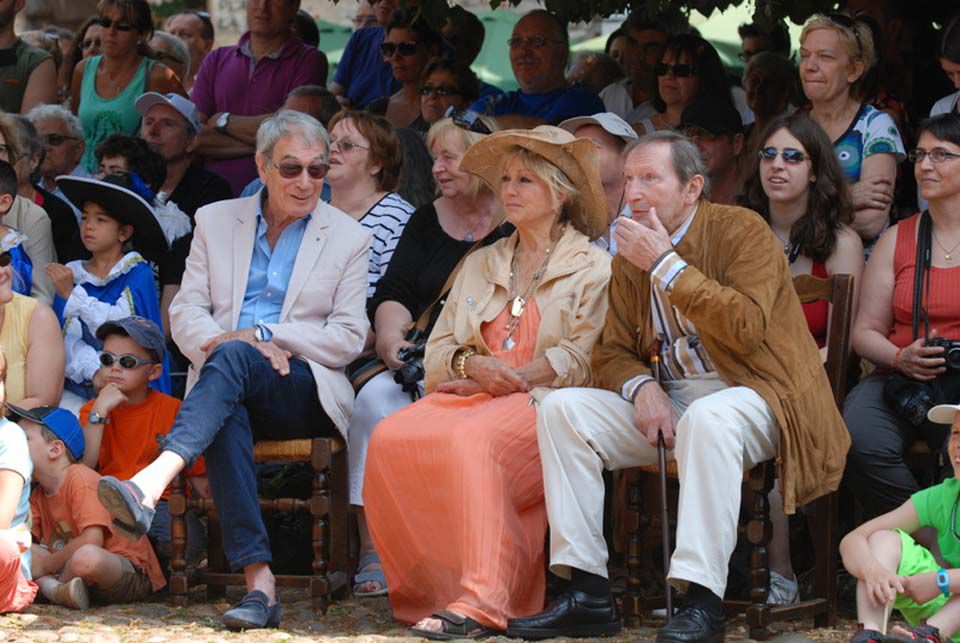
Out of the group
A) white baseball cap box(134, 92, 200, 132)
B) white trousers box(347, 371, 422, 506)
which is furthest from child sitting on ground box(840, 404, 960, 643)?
white baseball cap box(134, 92, 200, 132)

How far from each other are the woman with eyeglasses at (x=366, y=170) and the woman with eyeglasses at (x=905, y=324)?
2.13 m

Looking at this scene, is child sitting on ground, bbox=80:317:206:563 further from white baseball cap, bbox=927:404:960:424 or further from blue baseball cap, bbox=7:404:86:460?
white baseball cap, bbox=927:404:960:424

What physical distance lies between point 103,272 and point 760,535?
10.4ft

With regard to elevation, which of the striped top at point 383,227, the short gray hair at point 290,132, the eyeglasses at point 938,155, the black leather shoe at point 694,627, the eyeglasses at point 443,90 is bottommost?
the black leather shoe at point 694,627

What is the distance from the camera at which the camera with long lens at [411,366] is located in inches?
251

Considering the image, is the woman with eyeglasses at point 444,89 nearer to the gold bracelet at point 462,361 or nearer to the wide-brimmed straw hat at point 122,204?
the wide-brimmed straw hat at point 122,204

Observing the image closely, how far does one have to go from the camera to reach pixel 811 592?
19.2 feet

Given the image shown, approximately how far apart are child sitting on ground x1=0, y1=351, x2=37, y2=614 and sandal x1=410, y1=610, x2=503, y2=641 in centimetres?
138

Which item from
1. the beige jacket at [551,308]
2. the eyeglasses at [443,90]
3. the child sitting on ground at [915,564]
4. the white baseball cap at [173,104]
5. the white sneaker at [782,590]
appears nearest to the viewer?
the child sitting on ground at [915,564]

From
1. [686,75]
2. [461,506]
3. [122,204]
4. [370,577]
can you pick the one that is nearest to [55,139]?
[122,204]

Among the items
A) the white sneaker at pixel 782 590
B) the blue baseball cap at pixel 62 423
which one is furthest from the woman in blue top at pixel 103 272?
the white sneaker at pixel 782 590

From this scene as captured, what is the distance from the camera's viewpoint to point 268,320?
6.38 metres

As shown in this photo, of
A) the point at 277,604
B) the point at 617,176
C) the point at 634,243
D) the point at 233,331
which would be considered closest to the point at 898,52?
the point at 617,176

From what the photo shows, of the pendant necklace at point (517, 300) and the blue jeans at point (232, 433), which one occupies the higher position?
the pendant necklace at point (517, 300)
